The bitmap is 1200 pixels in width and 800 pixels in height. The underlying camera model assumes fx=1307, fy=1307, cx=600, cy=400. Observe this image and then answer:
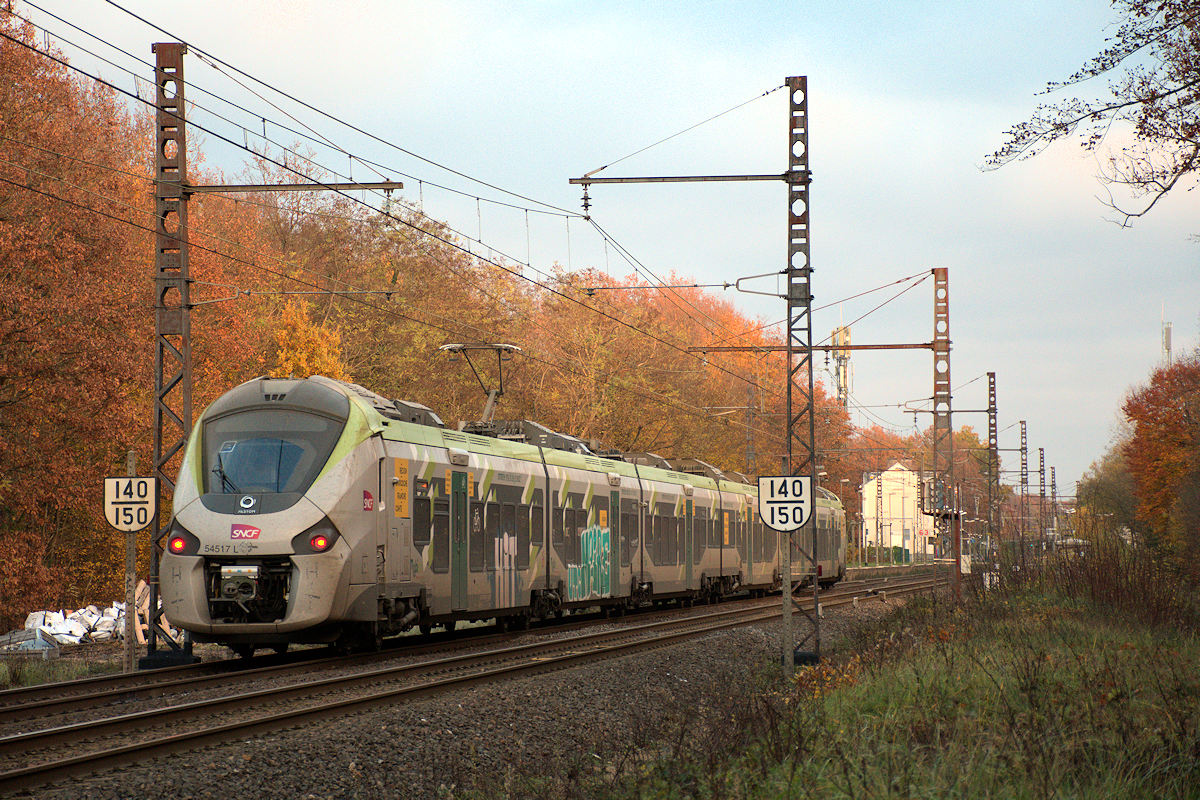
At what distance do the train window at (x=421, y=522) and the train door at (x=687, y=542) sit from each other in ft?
46.0

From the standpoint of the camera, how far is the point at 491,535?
20.0m

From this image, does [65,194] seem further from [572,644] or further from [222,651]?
[572,644]

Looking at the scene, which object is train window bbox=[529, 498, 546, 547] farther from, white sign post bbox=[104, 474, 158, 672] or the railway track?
white sign post bbox=[104, 474, 158, 672]

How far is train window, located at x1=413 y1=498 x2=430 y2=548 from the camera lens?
1736cm

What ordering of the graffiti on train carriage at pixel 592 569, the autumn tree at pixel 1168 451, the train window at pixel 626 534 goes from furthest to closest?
the autumn tree at pixel 1168 451
the train window at pixel 626 534
the graffiti on train carriage at pixel 592 569

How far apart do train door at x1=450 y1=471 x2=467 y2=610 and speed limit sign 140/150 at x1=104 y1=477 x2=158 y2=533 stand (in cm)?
421

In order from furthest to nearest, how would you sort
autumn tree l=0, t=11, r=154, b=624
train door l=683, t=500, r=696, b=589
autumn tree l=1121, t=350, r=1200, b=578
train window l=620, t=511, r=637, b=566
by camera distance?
autumn tree l=1121, t=350, r=1200, b=578
train door l=683, t=500, r=696, b=589
autumn tree l=0, t=11, r=154, b=624
train window l=620, t=511, r=637, b=566

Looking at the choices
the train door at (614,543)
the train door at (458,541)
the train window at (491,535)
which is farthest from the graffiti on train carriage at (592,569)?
the train door at (458,541)

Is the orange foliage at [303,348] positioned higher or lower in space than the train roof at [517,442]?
higher

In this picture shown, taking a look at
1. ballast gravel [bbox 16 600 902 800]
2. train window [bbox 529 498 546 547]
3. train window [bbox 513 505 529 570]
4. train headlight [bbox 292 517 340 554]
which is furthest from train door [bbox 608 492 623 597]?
train headlight [bbox 292 517 340 554]

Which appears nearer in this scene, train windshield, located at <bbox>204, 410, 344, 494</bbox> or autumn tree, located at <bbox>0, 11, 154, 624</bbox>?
train windshield, located at <bbox>204, 410, 344, 494</bbox>

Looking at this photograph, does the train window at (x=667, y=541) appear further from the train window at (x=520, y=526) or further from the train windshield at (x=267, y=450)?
the train windshield at (x=267, y=450)

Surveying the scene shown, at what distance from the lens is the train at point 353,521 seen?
598 inches

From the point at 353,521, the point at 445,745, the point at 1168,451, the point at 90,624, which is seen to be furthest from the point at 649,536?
the point at 1168,451
